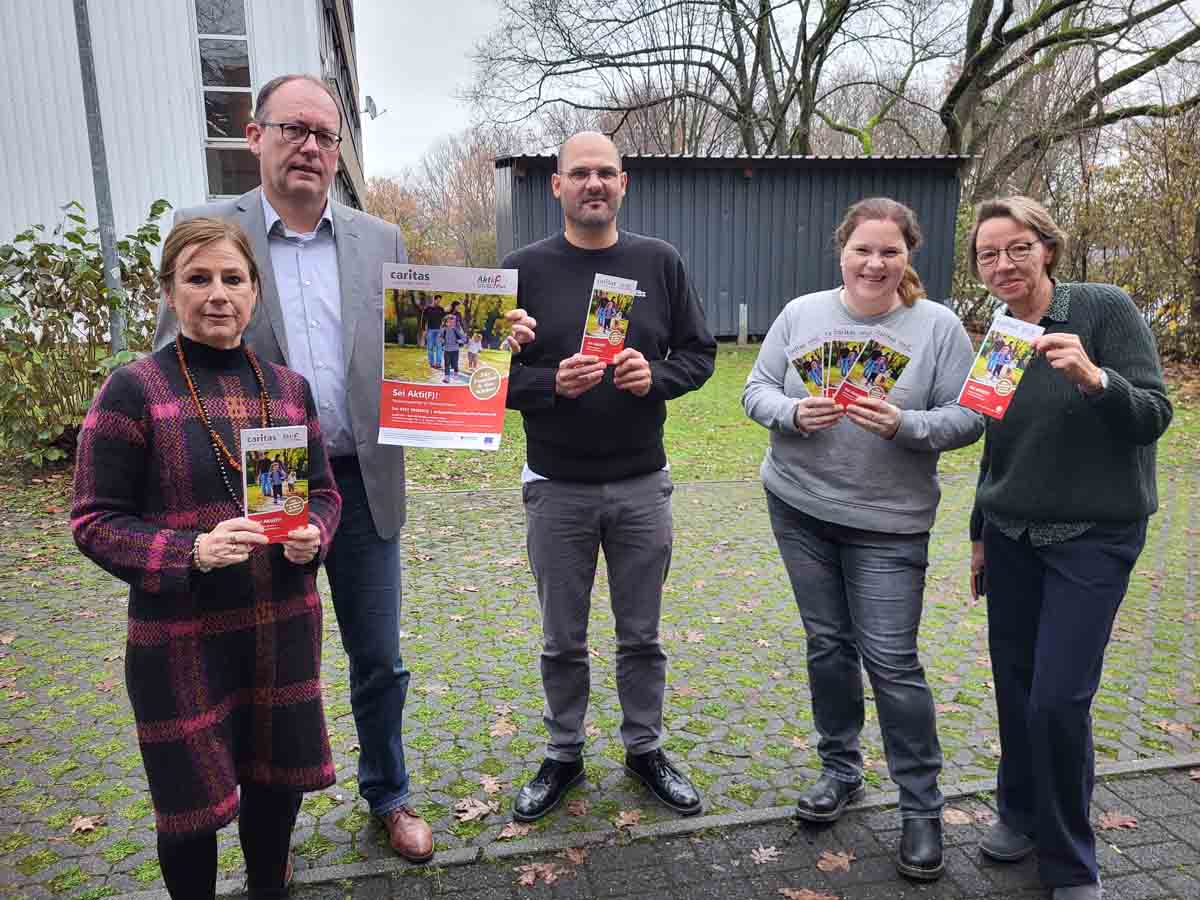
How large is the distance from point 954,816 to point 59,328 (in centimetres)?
926

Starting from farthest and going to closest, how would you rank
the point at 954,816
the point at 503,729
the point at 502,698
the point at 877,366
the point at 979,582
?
the point at 502,698
the point at 503,729
the point at 954,816
the point at 979,582
the point at 877,366

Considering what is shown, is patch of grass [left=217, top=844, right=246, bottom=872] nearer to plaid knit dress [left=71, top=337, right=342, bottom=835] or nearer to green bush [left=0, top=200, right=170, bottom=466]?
plaid knit dress [left=71, top=337, right=342, bottom=835]

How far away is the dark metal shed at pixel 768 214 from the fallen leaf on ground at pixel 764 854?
16.4 m

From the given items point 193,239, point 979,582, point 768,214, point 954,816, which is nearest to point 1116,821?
point 954,816

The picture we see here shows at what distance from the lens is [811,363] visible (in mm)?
3086

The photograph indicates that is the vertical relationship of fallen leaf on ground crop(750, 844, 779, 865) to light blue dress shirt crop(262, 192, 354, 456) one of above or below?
below

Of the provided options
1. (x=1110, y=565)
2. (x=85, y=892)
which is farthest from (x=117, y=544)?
(x=1110, y=565)

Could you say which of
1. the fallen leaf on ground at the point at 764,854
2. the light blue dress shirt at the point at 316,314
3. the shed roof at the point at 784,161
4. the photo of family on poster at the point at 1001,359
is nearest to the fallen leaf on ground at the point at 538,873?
the fallen leaf on ground at the point at 764,854

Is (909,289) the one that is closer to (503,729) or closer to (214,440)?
(214,440)

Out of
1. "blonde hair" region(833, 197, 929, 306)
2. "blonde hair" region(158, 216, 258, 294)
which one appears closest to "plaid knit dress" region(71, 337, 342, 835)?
"blonde hair" region(158, 216, 258, 294)

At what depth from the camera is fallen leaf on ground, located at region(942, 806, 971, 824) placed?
349cm

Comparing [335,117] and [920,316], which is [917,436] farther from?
[335,117]

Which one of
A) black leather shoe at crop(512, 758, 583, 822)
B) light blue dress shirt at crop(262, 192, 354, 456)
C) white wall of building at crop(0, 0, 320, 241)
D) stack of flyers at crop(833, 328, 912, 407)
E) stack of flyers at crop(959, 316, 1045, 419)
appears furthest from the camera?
white wall of building at crop(0, 0, 320, 241)

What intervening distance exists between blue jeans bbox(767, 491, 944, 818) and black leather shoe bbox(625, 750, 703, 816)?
715mm
